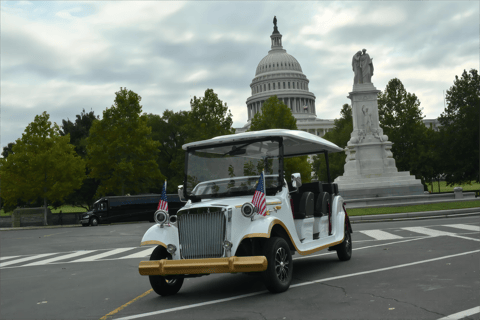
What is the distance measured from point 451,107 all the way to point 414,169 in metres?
8.36

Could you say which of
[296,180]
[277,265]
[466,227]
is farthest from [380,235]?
[277,265]

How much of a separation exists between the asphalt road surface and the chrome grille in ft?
2.21

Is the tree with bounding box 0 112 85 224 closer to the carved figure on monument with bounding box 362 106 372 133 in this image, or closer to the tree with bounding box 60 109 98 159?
the tree with bounding box 60 109 98 159

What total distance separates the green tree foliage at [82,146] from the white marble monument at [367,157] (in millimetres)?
30717

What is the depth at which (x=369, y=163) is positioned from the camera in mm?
32719

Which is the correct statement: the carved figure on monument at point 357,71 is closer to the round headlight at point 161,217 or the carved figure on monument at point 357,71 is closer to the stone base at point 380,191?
the stone base at point 380,191

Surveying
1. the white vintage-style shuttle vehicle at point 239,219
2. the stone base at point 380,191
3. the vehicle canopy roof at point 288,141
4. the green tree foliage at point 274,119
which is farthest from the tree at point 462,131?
the white vintage-style shuttle vehicle at point 239,219

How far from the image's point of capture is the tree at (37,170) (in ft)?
137

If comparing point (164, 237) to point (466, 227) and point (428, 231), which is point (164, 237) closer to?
point (428, 231)

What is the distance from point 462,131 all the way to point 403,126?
45.4ft

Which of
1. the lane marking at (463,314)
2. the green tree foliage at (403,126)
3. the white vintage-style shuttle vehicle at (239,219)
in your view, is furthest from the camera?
the green tree foliage at (403,126)

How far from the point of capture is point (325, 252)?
11828 millimetres

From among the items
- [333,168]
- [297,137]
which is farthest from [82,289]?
[333,168]

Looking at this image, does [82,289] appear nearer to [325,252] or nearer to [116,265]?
[116,265]
